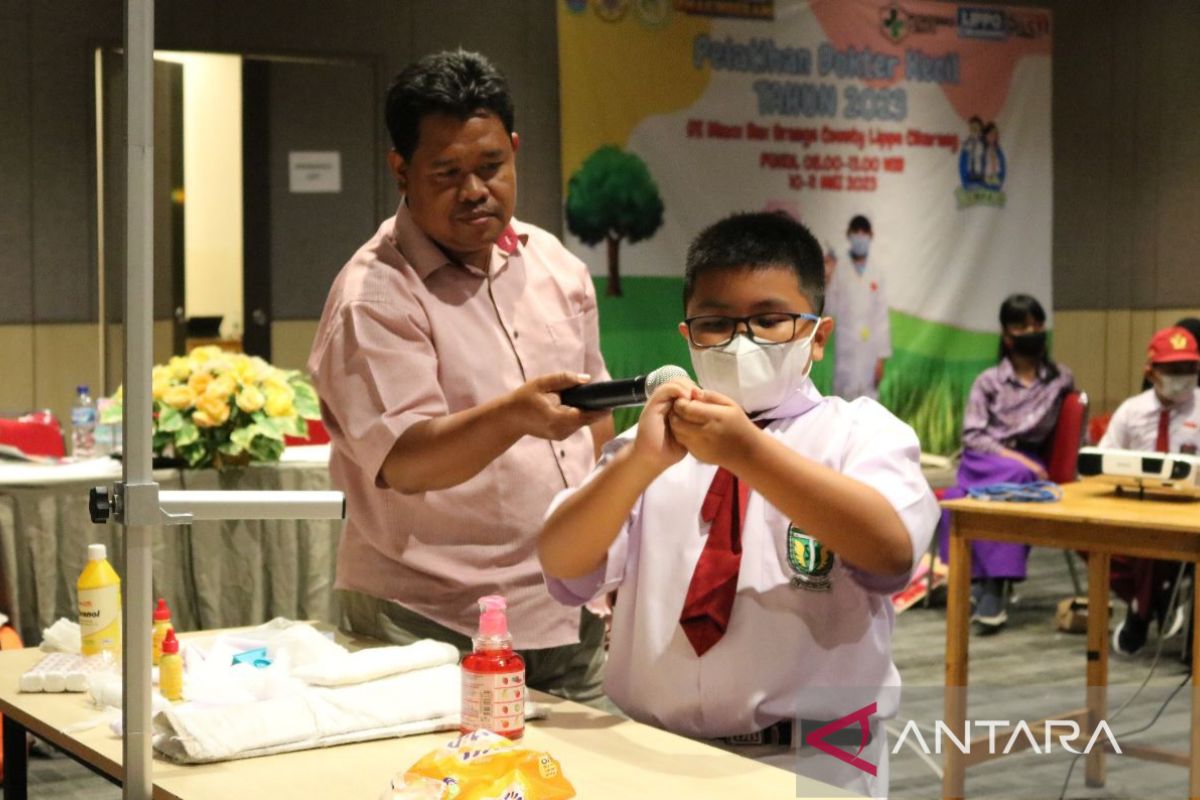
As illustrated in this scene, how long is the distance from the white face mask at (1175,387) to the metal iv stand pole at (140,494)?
5267 millimetres

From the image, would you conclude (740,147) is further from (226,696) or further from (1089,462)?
(226,696)

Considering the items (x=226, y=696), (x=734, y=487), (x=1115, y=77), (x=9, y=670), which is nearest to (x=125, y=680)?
(x=226, y=696)

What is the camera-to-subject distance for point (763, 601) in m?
1.87

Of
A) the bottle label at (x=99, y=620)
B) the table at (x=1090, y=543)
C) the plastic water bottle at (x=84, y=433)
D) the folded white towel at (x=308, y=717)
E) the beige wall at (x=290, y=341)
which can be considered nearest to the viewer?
the folded white towel at (x=308, y=717)

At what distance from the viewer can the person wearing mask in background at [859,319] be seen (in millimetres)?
8367

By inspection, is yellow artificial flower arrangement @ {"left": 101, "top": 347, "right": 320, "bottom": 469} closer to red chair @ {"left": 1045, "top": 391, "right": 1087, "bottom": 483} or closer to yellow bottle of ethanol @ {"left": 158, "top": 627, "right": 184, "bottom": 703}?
yellow bottle of ethanol @ {"left": 158, "top": 627, "right": 184, "bottom": 703}

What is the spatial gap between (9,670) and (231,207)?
614 cm

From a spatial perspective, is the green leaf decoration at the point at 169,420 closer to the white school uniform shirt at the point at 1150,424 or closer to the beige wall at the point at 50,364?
the beige wall at the point at 50,364

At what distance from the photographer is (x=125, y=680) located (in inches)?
52.3

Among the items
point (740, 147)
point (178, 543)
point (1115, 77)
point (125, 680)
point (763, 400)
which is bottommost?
point (178, 543)

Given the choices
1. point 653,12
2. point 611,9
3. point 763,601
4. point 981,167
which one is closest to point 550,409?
point 763,601

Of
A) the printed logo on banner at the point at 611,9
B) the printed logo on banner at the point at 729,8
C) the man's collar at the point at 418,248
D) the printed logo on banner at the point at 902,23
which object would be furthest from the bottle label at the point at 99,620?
the printed logo on banner at the point at 902,23

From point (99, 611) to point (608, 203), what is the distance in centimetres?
563

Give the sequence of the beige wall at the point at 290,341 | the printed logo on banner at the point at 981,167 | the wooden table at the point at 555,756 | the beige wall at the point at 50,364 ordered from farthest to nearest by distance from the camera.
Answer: the printed logo on banner at the point at 981,167, the beige wall at the point at 290,341, the beige wall at the point at 50,364, the wooden table at the point at 555,756
